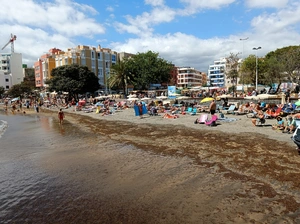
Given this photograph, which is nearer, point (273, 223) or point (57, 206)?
point (273, 223)

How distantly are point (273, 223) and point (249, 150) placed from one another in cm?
526

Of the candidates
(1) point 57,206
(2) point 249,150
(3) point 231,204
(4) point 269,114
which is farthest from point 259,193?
(4) point 269,114

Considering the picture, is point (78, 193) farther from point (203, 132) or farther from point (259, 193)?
point (203, 132)

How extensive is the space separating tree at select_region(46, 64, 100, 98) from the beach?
39.2m

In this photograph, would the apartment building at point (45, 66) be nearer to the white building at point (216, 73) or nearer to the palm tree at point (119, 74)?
the palm tree at point (119, 74)

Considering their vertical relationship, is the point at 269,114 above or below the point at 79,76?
below

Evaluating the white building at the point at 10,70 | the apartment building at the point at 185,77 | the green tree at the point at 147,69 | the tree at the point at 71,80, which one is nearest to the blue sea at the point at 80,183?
the tree at the point at 71,80

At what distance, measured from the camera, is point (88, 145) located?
481 inches

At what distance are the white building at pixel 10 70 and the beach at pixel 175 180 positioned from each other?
103148 mm

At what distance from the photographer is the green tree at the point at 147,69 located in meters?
60.9

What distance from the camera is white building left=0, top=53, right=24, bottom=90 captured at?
99.7 metres

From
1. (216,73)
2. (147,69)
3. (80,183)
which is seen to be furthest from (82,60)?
(216,73)

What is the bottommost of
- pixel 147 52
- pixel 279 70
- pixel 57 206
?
pixel 57 206

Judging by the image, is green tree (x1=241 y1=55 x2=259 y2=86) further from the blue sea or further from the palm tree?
the blue sea
